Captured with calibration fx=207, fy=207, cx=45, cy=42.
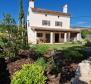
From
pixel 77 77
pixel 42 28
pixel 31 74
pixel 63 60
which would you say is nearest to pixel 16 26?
pixel 63 60

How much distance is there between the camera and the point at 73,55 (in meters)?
15.4

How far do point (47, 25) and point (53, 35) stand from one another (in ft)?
8.00

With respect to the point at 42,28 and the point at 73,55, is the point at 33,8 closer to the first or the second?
the point at 42,28

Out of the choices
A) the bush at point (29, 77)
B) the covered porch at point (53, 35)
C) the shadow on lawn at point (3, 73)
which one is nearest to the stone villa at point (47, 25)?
the covered porch at point (53, 35)

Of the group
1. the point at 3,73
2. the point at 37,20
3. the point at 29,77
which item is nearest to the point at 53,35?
the point at 37,20

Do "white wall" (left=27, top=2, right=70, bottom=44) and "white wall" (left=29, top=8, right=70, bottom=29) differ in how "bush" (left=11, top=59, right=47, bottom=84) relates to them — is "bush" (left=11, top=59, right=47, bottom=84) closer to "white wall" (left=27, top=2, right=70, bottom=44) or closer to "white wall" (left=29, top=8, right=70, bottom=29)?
"white wall" (left=27, top=2, right=70, bottom=44)

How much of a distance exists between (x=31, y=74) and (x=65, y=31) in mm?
35464

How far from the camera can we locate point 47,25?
43219 mm

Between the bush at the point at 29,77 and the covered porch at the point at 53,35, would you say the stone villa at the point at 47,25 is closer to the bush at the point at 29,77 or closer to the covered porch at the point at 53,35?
the covered porch at the point at 53,35

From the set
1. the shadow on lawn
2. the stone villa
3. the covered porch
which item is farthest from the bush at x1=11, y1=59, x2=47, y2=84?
the covered porch

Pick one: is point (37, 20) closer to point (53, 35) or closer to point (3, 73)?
point (53, 35)

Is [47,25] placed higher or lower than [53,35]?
higher

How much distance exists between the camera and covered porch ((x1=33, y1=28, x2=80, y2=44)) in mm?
41156

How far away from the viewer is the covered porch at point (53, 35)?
41.2m
